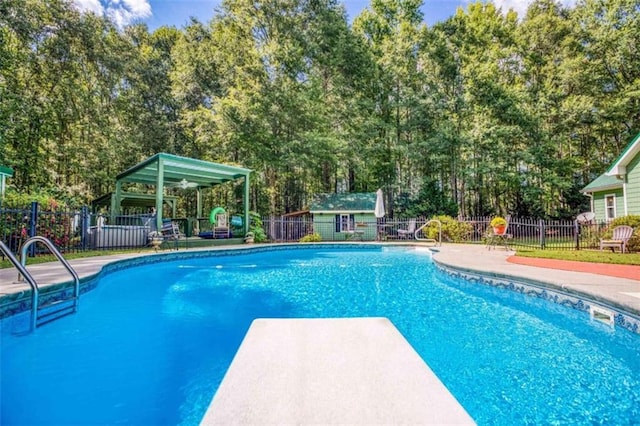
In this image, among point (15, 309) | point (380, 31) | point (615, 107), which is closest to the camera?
point (15, 309)

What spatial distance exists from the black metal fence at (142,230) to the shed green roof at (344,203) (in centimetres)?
77

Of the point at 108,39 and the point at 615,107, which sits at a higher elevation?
the point at 108,39

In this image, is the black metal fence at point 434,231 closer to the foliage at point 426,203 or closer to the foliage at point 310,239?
the foliage at point 310,239

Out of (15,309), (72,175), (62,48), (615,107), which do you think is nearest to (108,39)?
(62,48)

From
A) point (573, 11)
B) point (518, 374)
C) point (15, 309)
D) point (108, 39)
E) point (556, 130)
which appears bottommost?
point (518, 374)

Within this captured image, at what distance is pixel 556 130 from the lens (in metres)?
20.5

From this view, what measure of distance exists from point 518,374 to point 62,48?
2363cm

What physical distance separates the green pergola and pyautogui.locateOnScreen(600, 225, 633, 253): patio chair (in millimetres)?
12742

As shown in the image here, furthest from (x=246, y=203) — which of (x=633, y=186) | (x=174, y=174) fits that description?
(x=633, y=186)

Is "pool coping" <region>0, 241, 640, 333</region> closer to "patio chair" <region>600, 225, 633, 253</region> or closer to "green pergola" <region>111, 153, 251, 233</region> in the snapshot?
"green pergola" <region>111, 153, 251, 233</region>

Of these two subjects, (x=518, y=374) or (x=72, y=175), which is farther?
(x=72, y=175)

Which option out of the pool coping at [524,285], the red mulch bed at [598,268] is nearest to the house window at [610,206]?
the red mulch bed at [598,268]

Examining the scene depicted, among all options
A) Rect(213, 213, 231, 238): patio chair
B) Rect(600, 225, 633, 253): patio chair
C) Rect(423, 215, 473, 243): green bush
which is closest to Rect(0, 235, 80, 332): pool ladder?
Rect(213, 213, 231, 238): patio chair

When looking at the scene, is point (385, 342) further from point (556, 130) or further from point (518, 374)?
point (556, 130)
